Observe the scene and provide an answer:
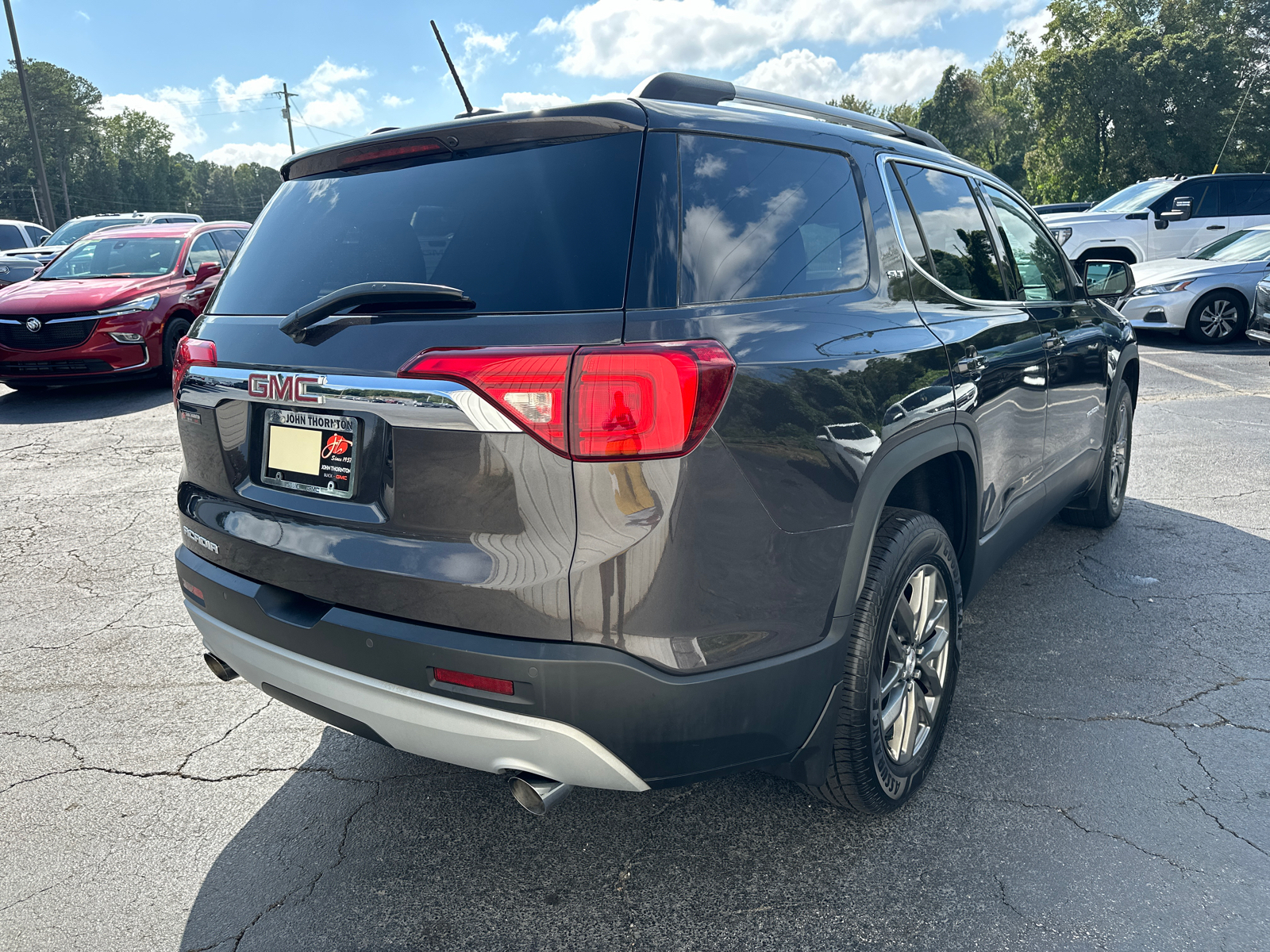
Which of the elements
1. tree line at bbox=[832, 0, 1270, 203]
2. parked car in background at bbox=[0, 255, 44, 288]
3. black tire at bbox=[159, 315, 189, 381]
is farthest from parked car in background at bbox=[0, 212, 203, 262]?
tree line at bbox=[832, 0, 1270, 203]

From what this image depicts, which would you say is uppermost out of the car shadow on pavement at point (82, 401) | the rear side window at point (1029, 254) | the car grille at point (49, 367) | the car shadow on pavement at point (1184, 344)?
the rear side window at point (1029, 254)

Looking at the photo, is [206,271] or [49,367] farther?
[206,271]

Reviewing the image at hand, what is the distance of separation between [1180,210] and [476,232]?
15.5m

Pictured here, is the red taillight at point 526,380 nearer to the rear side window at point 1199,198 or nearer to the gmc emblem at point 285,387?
the gmc emblem at point 285,387

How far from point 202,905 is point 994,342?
9.09ft

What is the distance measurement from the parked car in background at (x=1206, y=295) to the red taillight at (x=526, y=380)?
11.4 metres

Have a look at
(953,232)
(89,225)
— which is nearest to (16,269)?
(89,225)

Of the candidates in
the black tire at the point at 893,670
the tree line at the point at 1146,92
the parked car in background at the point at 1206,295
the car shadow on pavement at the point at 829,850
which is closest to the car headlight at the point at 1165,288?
the parked car in background at the point at 1206,295

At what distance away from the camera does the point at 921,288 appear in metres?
2.69

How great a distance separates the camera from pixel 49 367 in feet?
28.8

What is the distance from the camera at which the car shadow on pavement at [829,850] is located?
2137 millimetres

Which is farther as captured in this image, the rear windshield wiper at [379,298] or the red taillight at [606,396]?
the rear windshield wiper at [379,298]

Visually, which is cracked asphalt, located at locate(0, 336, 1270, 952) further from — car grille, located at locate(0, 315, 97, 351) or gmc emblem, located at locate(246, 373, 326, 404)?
car grille, located at locate(0, 315, 97, 351)

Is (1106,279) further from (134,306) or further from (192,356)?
(134,306)
